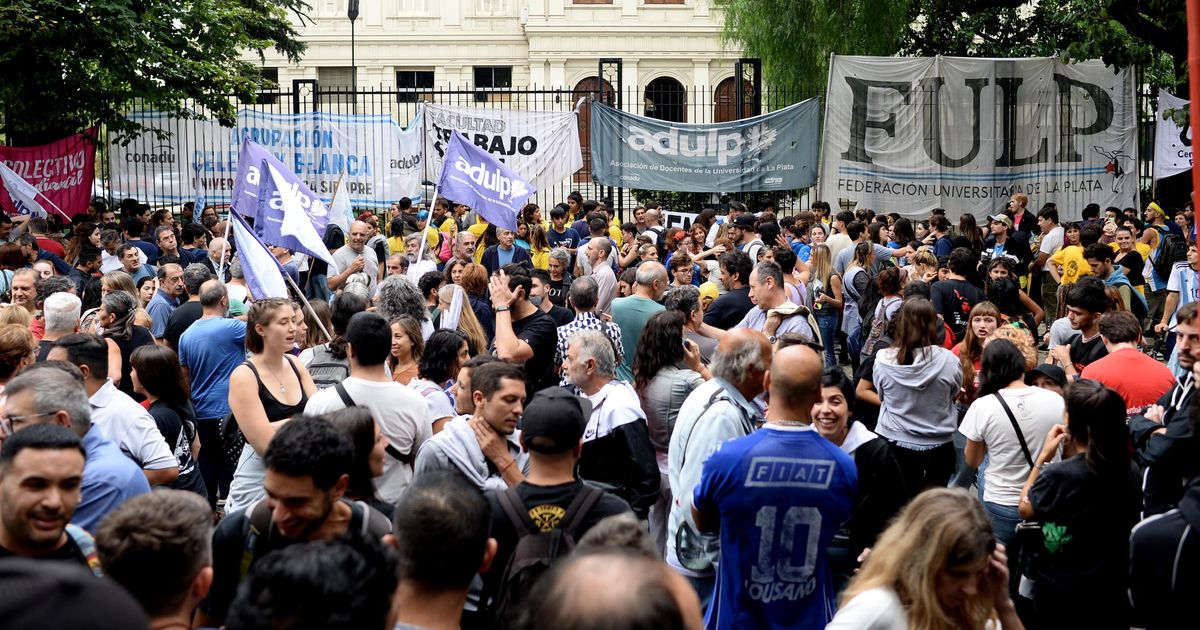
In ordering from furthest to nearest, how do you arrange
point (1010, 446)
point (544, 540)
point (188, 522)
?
point (1010, 446) < point (544, 540) < point (188, 522)

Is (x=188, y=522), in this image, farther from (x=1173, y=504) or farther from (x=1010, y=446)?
(x=1010, y=446)

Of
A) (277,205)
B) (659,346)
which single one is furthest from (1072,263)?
(277,205)

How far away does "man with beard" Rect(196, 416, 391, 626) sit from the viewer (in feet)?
12.4

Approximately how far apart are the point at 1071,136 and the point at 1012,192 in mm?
1246

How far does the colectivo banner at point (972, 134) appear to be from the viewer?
62.4ft

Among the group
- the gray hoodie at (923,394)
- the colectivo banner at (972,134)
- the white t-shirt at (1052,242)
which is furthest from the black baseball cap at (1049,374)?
the colectivo banner at (972,134)

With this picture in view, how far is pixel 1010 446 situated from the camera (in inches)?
235

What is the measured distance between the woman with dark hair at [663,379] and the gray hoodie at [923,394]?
4.30ft

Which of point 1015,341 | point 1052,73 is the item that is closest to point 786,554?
point 1015,341

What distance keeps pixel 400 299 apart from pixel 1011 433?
373 cm

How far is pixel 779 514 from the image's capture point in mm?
4309

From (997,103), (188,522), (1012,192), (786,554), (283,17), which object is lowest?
(786,554)

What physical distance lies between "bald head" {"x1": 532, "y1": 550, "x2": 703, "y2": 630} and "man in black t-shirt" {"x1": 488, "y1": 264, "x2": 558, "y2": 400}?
17.7 ft

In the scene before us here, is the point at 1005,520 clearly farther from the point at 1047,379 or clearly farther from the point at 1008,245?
the point at 1008,245
